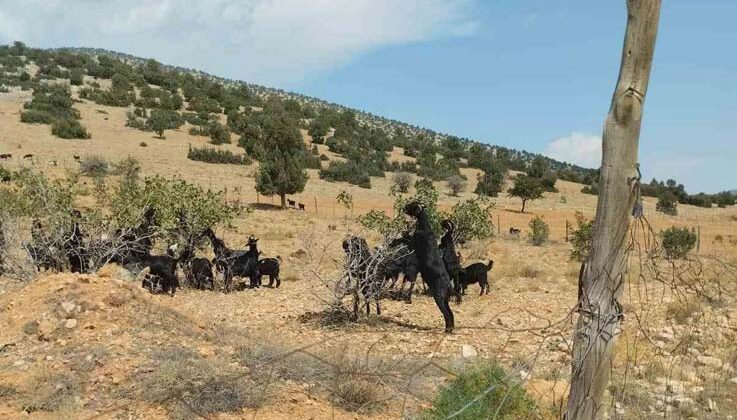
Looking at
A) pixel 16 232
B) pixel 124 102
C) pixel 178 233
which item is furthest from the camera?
pixel 124 102

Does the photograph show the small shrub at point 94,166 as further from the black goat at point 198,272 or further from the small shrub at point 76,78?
the small shrub at point 76,78

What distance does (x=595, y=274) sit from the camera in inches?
113

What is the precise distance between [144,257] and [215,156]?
101 feet

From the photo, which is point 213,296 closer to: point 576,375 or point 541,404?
point 541,404

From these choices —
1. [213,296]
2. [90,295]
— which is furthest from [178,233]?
[90,295]

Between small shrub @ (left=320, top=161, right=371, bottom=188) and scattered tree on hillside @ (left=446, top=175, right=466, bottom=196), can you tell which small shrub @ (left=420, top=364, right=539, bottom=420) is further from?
scattered tree on hillside @ (left=446, top=175, right=466, bottom=196)

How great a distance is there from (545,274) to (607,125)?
49.9 ft

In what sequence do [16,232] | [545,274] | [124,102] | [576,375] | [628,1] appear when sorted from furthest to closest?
[124,102] → [545,274] → [16,232] → [576,375] → [628,1]

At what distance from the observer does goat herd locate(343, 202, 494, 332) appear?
386 inches

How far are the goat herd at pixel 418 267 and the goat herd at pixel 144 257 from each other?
337 cm

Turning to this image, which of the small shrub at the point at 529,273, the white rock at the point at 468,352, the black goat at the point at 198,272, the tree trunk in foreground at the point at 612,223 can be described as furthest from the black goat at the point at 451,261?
the tree trunk in foreground at the point at 612,223

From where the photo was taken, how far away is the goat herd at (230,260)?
9.88 m

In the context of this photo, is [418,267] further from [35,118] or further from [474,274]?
[35,118]

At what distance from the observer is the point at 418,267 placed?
1048 cm
